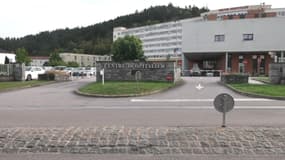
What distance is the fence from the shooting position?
36.6 m

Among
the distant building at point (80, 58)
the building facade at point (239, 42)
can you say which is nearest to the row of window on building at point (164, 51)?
the distant building at point (80, 58)

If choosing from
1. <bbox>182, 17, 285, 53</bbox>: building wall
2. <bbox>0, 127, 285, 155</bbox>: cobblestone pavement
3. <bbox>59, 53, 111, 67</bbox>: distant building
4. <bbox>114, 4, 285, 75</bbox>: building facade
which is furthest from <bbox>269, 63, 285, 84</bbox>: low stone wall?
<bbox>59, 53, 111, 67</bbox>: distant building

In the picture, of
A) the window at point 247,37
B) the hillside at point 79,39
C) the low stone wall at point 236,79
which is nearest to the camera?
the low stone wall at point 236,79

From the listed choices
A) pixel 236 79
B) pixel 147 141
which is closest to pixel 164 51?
pixel 236 79

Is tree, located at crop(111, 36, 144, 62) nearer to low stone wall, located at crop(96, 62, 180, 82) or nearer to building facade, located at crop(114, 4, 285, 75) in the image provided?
low stone wall, located at crop(96, 62, 180, 82)

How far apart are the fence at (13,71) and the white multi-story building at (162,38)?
97.0m

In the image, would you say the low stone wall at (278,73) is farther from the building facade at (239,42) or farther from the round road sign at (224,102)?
the building facade at (239,42)

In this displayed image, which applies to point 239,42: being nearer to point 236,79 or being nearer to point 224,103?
point 236,79

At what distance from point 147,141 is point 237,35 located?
54500 mm

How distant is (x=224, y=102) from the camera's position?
27.8 ft

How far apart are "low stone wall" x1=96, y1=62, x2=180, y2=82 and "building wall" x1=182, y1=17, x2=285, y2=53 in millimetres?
31861

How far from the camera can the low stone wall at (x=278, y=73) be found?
26.3m

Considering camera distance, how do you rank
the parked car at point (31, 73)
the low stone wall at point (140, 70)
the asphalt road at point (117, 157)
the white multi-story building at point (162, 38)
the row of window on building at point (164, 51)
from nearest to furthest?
the asphalt road at point (117, 157) < the low stone wall at point (140, 70) < the parked car at point (31, 73) < the row of window on building at point (164, 51) < the white multi-story building at point (162, 38)

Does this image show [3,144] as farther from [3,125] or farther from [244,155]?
[244,155]
